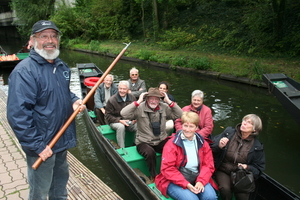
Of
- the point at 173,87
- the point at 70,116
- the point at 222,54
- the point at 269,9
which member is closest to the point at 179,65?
the point at 222,54

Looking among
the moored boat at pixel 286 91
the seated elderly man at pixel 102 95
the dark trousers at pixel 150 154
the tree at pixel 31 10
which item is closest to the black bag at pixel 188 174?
the dark trousers at pixel 150 154

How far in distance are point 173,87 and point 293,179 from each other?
6462mm

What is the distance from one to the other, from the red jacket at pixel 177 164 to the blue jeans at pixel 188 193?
0.05 m

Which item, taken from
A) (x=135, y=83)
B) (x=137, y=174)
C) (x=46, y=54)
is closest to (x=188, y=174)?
(x=137, y=174)

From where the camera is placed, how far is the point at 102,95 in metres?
5.72

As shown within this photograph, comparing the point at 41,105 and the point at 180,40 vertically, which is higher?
the point at 41,105

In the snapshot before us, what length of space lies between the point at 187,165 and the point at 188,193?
1.01 feet

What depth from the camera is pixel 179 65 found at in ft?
43.8

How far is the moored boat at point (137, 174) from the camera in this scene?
3012 mm

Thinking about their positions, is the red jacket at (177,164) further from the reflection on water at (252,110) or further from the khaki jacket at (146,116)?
the reflection on water at (252,110)

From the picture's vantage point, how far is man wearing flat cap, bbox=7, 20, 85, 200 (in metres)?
1.84

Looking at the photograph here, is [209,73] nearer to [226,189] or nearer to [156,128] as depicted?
[156,128]

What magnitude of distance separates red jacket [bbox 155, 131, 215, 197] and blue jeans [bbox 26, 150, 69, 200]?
1100mm

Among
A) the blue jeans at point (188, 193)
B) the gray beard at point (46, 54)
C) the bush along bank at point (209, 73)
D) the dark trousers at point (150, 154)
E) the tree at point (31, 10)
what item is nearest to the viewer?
the gray beard at point (46, 54)
